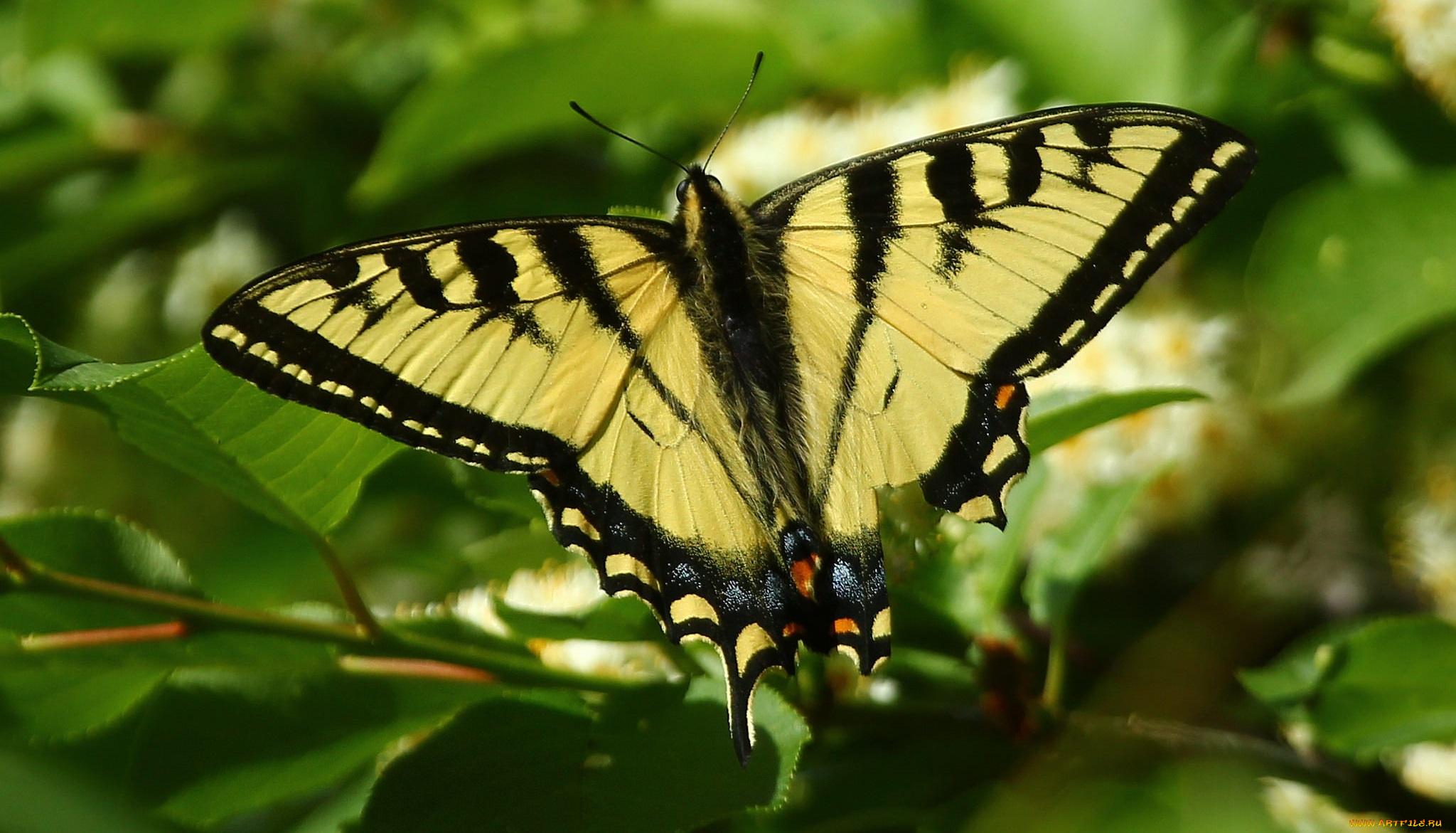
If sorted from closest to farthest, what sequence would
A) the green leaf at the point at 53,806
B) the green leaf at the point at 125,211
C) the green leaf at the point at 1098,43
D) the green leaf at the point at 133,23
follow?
the green leaf at the point at 53,806
the green leaf at the point at 1098,43
the green leaf at the point at 133,23
the green leaf at the point at 125,211

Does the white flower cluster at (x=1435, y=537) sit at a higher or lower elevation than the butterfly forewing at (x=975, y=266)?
lower

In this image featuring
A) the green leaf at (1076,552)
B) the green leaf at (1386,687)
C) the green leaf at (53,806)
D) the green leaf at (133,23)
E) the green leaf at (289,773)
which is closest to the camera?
the green leaf at (53,806)

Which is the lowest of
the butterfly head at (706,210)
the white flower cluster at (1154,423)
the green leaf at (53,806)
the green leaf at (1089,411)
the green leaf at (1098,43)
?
the green leaf at (53,806)

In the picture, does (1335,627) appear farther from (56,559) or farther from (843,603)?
(56,559)

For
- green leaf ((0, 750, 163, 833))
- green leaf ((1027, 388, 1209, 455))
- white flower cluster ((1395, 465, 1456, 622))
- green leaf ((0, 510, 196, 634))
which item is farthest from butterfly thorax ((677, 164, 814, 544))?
white flower cluster ((1395, 465, 1456, 622))

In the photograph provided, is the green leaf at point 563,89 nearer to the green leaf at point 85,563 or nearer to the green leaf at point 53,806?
the green leaf at point 85,563

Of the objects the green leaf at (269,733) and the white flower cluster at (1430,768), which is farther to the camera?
the white flower cluster at (1430,768)

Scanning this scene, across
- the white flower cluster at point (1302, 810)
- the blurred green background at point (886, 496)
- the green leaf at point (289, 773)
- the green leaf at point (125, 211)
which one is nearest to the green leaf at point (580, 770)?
the blurred green background at point (886, 496)

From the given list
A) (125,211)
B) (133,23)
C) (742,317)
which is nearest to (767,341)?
(742,317)
